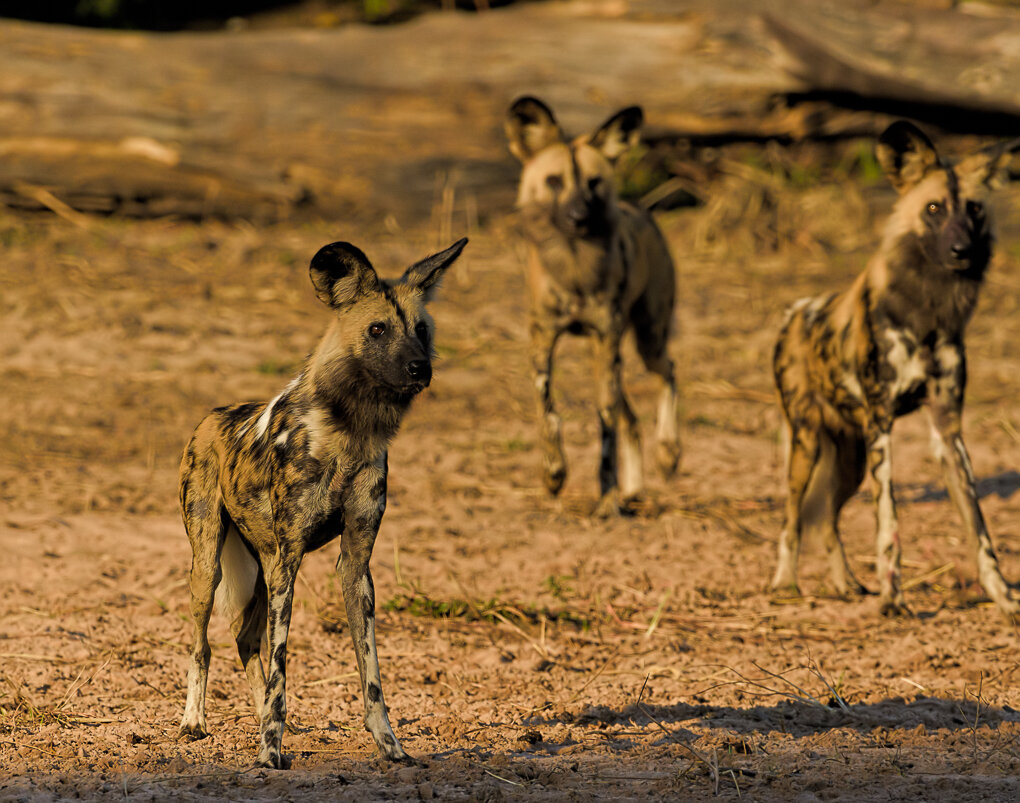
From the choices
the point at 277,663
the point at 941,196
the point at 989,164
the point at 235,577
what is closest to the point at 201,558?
the point at 235,577

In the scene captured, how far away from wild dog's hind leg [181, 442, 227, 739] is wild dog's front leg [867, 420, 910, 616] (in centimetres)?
300

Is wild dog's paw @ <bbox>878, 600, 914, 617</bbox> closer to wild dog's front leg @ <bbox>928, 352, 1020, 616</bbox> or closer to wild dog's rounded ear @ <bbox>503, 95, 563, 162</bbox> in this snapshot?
wild dog's front leg @ <bbox>928, 352, 1020, 616</bbox>

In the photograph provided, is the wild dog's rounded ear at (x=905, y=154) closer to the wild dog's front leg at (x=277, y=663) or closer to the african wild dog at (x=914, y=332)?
the african wild dog at (x=914, y=332)

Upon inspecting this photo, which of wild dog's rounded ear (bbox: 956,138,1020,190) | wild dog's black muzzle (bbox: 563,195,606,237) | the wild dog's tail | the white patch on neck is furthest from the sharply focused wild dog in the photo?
the white patch on neck

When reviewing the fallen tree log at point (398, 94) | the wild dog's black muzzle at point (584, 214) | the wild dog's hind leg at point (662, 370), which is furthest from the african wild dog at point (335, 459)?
the fallen tree log at point (398, 94)

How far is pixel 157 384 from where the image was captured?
8.11 metres

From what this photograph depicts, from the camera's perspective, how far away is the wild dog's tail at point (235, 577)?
3.62 meters

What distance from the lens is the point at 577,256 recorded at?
649 cm

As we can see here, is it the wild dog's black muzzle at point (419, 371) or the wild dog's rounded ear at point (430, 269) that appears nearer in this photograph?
Answer: the wild dog's black muzzle at point (419, 371)

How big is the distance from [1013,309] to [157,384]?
6837 mm

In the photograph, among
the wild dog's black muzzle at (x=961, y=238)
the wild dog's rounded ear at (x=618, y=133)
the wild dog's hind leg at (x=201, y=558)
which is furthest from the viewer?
the wild dog's rounded ear at (x=618, y=133)

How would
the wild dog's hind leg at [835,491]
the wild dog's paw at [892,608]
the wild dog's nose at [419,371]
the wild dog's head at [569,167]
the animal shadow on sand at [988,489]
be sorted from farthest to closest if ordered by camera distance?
the animal shadow on sand at [988,489], the wild dog's head at [569,167], the wild dog's hind leg at [835,491], the wild dog's paw at [892,608], the wild dog's nose at [419,371]

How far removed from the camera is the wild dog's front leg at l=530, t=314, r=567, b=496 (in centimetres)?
643

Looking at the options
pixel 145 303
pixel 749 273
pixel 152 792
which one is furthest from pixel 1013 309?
pixel 152 792
